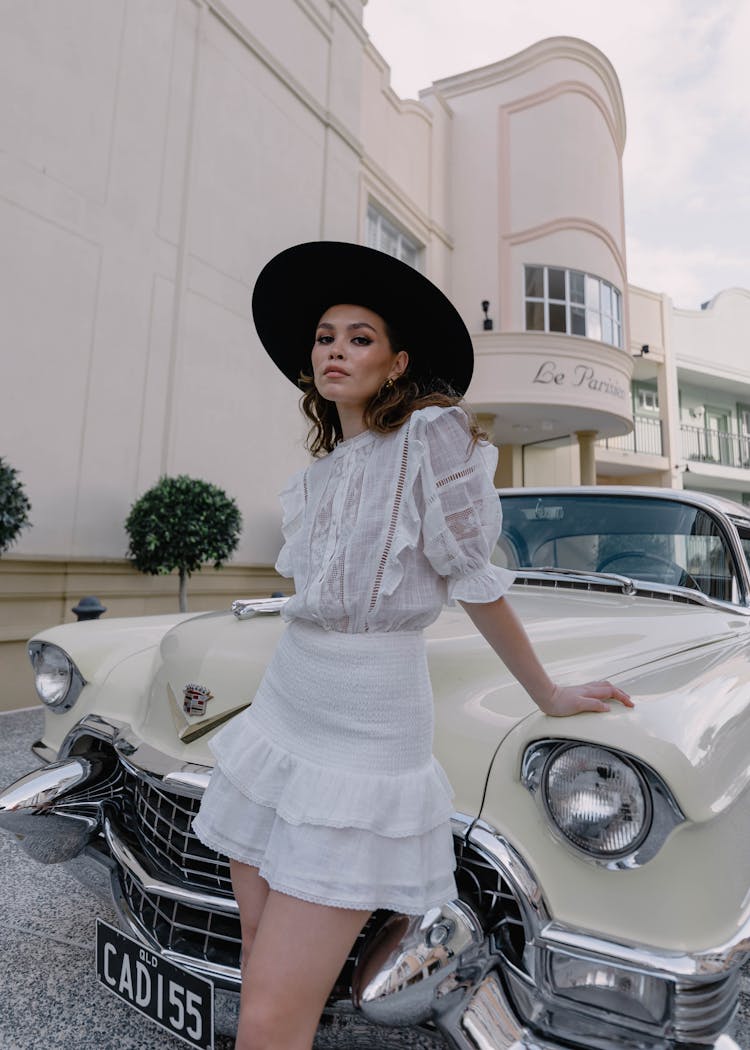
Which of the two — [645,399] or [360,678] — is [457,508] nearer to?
[360,678]

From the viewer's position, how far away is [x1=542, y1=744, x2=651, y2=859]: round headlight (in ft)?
3.56

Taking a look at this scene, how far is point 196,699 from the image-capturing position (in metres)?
1.61

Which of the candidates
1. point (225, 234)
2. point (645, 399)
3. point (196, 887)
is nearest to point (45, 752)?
point (196, 887)

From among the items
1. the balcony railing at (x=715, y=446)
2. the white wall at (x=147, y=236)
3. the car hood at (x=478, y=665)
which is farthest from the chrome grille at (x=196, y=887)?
the balcony railing at (x=715, y=446)

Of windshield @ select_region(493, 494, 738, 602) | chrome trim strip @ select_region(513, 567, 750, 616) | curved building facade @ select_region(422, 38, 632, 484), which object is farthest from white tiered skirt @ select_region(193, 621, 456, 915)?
curved building facade @ select_region(422, 38, 632, 484)

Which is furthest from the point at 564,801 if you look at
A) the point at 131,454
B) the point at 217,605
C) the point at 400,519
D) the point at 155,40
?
the point at 155,40

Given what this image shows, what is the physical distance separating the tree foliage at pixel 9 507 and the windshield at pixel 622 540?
10.8 feet

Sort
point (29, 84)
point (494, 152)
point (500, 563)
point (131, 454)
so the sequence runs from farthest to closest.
Answer: point (494, 152) < point (131, 454) < point (29, 84) < point (500, 563)

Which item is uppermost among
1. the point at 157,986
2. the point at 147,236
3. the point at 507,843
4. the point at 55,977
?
the point at 147,236

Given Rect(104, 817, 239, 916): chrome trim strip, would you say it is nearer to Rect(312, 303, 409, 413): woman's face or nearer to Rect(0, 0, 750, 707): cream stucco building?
Rect(312, 303, 409, 413): woman's face

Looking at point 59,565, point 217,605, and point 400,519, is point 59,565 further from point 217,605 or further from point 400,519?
point 400,519

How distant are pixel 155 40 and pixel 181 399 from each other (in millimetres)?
3479

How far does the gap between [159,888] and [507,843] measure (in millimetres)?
758

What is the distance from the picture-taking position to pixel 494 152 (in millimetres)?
12945
